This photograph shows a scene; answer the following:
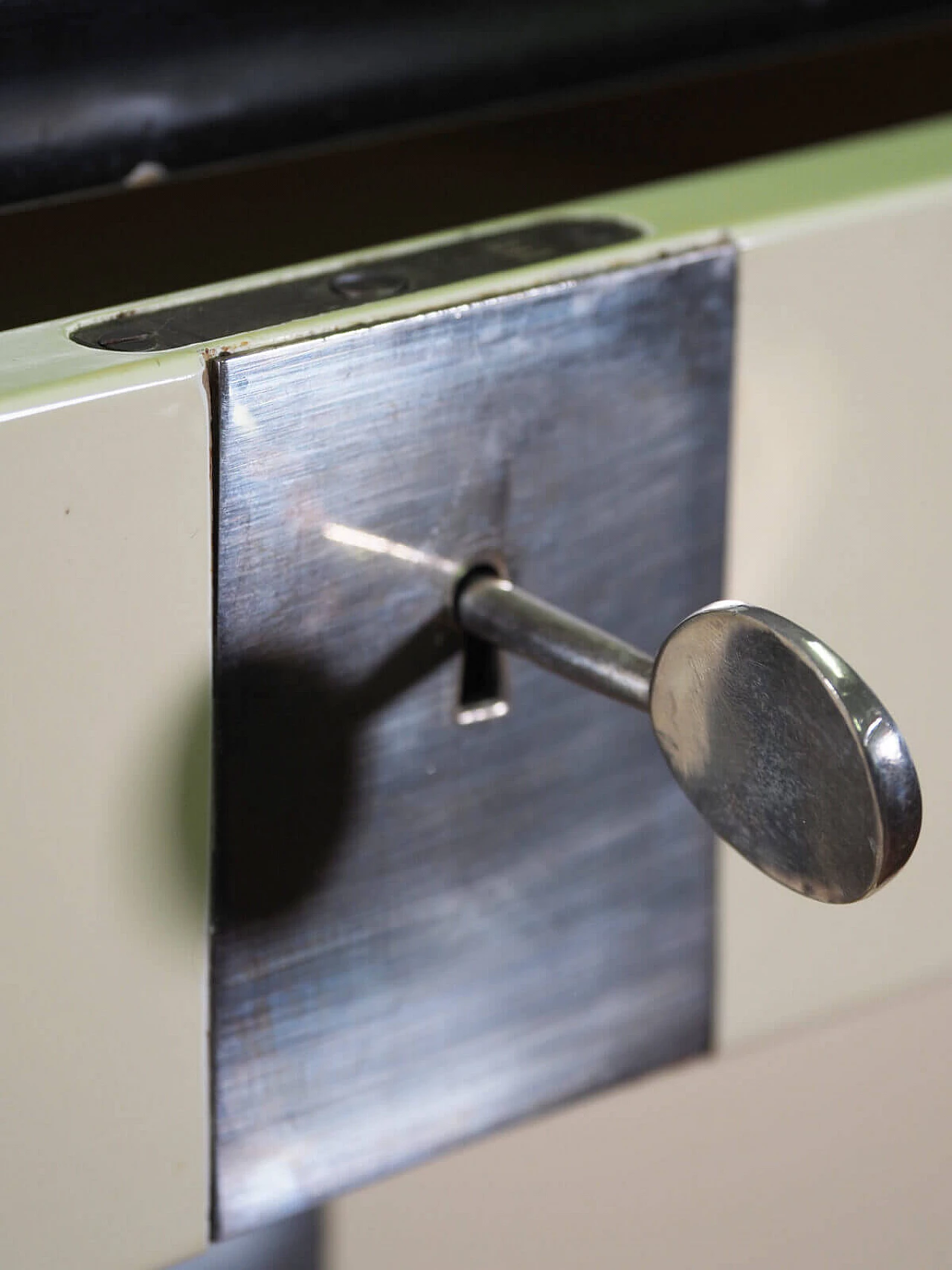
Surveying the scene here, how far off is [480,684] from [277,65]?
0.14 m

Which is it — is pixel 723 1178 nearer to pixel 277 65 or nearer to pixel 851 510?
pixel 851 510

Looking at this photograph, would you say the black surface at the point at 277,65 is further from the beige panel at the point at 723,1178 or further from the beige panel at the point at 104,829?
the beige panel at the point at 723,1178

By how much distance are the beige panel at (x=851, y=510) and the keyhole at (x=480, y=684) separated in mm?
58

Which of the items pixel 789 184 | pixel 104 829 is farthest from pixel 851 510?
pixel 104 829

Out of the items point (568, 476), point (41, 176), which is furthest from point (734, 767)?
point (41, 176)

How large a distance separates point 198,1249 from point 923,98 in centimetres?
31

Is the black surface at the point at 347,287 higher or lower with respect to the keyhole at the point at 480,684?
higher

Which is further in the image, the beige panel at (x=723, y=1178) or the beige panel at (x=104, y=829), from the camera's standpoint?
the beige panel at (x=723, y=1178)

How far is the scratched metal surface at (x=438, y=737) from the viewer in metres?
0.34

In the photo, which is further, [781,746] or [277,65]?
[277,65]

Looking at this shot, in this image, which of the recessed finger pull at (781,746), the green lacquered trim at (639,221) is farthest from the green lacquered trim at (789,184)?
the recessed finger pull at (781,746)

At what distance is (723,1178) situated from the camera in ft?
1.54

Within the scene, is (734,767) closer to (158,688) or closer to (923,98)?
(158,688)

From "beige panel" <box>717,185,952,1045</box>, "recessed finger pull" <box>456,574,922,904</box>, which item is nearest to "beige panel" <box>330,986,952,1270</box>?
"beige panel" <box>717,185,952,1045</box>
